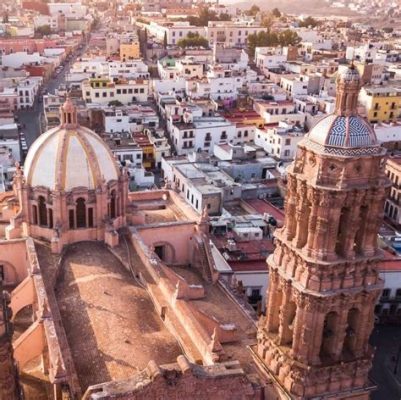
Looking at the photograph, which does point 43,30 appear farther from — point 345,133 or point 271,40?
point 345,133

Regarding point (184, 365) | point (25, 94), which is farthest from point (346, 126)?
point (25, 94)

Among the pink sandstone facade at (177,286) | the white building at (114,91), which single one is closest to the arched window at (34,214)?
the pink sandstone facade at (177,286)

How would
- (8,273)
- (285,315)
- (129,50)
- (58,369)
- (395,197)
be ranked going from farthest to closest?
(129,50)
(395,197)
(8,273)
(285,315)
(58,369)

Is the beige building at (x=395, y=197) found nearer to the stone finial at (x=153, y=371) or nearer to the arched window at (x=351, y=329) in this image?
the arched window at (x=351, y=329)

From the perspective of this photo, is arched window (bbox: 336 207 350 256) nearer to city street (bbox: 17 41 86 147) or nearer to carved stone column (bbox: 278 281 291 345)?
carved stone column (bbox: 278 281 291 345)

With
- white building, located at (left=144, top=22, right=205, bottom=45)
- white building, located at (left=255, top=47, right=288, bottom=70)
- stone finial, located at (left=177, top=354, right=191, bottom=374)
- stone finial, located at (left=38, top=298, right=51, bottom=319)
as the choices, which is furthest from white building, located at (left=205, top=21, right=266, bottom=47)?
stone finial, located at (left=177, top=354, right=191, bottom=374)

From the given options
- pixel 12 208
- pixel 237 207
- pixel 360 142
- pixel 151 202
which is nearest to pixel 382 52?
pixel 237 207

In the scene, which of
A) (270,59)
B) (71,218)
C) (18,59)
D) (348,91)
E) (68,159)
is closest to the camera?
(348,91)
